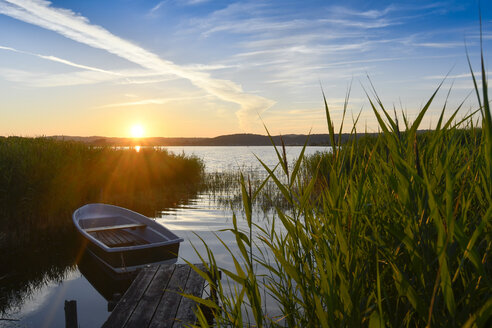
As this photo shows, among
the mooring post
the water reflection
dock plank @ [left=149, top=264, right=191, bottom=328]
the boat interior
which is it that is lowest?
the water reflection

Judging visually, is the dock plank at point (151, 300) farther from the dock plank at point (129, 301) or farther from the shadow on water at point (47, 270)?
the shadow on water at point (47, 270)

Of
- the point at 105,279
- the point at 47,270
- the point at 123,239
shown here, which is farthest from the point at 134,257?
the point at 47,270

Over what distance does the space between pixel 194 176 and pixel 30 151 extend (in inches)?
481

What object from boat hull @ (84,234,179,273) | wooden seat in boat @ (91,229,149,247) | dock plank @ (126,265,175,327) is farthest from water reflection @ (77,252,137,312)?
dock plank @ (126,265,175,327)

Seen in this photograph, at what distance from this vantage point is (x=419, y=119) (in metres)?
1.79

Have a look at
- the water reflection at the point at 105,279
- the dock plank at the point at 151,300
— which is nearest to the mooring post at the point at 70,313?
the water reflection at the point at 105,279

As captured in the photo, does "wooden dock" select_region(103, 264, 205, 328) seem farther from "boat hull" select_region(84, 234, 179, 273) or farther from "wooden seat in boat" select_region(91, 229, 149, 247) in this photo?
"wooden seat in boat" select_region(91, 229, 149, 247)

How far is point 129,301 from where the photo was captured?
203 inches

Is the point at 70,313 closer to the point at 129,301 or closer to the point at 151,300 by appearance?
the point at 129,301

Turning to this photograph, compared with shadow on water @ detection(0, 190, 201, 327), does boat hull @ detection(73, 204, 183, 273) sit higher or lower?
higher

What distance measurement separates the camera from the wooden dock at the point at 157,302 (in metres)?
4.52

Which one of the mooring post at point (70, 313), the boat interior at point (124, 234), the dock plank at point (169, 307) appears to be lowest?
the mooring post at point (70, 313)

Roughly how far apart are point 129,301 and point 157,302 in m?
0.42

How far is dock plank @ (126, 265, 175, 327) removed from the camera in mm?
4532
